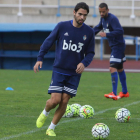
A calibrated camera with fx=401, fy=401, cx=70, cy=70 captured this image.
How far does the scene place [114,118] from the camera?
740 centimetres

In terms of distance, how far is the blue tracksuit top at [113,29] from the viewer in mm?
9944

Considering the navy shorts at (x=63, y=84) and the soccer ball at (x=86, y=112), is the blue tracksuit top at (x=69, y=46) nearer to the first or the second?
the navy shorts at (x=63, y=84)

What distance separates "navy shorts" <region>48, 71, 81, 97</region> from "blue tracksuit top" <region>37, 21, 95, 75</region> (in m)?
0.07

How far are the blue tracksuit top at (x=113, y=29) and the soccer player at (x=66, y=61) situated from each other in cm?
383

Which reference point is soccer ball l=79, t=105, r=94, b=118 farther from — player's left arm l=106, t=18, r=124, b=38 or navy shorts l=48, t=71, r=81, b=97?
player's left arm l=106, t=18, r=124, b=38

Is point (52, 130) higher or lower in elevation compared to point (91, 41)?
lower

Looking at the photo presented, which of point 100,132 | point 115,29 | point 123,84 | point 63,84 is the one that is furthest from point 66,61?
point 123,84

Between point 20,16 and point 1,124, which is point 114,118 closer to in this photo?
point 1,124

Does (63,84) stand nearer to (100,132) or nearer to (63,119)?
(100,132)

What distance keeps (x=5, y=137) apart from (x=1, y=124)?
1.03 meters

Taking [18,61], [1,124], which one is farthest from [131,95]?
[18,61]

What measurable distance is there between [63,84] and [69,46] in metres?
0.57

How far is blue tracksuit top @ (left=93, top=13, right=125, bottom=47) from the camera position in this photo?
9944 millimetres

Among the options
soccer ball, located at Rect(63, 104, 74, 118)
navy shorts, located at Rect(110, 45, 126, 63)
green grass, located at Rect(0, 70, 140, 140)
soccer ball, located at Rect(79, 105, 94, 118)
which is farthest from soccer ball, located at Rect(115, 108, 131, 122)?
navy shorts, located at Rect(110, 45, 126, 63)
